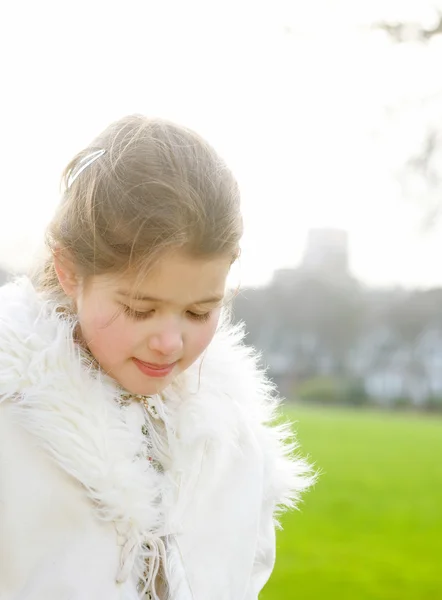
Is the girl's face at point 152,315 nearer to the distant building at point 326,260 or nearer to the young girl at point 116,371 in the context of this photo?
the young girl at point 116,371

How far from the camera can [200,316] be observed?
5.22 feet

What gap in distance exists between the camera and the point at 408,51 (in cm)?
458

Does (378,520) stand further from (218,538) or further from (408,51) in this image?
(218,538)

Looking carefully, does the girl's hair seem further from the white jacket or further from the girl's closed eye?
the white jacket

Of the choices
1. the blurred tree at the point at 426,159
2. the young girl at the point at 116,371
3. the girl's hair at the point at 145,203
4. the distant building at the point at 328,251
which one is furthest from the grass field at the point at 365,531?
the distant building at the point at 328,251

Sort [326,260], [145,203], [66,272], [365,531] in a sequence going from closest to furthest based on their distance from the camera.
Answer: [145,203], [66,272], [365,531], [326,260]

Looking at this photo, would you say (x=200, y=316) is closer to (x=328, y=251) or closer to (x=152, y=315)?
(x=152, y=315)

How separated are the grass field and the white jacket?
28 centimetres

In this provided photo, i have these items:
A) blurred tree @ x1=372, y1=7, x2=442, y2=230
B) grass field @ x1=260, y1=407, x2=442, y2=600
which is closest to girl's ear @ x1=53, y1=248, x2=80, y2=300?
grass field @ x1=260, y1=407, x2=442, y2=600

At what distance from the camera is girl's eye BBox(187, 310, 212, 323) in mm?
1574

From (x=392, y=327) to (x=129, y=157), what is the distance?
28.0 metres

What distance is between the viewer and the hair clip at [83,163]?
160 centimetres

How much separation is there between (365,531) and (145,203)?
567 centimetres

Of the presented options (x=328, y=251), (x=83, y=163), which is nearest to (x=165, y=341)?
(x=83, y=163)
